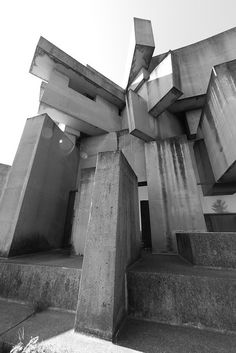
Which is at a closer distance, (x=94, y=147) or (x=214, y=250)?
(x=214, y=250)

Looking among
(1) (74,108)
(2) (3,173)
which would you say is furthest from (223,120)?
(2) (3,173)

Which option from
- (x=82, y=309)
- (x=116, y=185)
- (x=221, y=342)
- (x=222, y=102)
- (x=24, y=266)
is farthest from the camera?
(x=222, y=102)

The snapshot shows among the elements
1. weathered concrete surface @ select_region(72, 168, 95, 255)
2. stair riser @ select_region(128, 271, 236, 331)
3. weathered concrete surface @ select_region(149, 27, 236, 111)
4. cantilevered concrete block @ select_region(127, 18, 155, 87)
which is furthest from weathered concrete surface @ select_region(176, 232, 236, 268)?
cantilevered concrete block @ select_region(127, 18, 155, 87)

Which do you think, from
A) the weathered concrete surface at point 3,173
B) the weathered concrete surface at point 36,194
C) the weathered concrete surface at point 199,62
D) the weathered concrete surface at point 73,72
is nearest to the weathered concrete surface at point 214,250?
the weathered concrete surface at point 36,194

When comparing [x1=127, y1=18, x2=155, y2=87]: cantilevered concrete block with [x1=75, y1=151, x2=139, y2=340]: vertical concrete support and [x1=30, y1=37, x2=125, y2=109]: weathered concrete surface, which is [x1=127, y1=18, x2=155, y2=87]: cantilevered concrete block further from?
[x1=75, y1=151, x2=139, y2=340]: vertical concrete support

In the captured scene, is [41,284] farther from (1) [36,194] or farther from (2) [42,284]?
(1) [36,194]

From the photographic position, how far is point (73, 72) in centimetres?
841

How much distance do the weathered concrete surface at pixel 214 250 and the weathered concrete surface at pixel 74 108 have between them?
7248 millimetres

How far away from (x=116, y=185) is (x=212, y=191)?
608 centimetres

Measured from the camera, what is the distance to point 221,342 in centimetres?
172

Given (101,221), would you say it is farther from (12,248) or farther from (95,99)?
(95,99)

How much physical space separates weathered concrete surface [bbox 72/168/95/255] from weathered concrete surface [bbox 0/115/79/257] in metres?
1.16

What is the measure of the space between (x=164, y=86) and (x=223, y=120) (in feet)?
9.73

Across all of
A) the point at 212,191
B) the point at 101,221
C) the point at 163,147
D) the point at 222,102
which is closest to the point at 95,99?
the point at 163,147
